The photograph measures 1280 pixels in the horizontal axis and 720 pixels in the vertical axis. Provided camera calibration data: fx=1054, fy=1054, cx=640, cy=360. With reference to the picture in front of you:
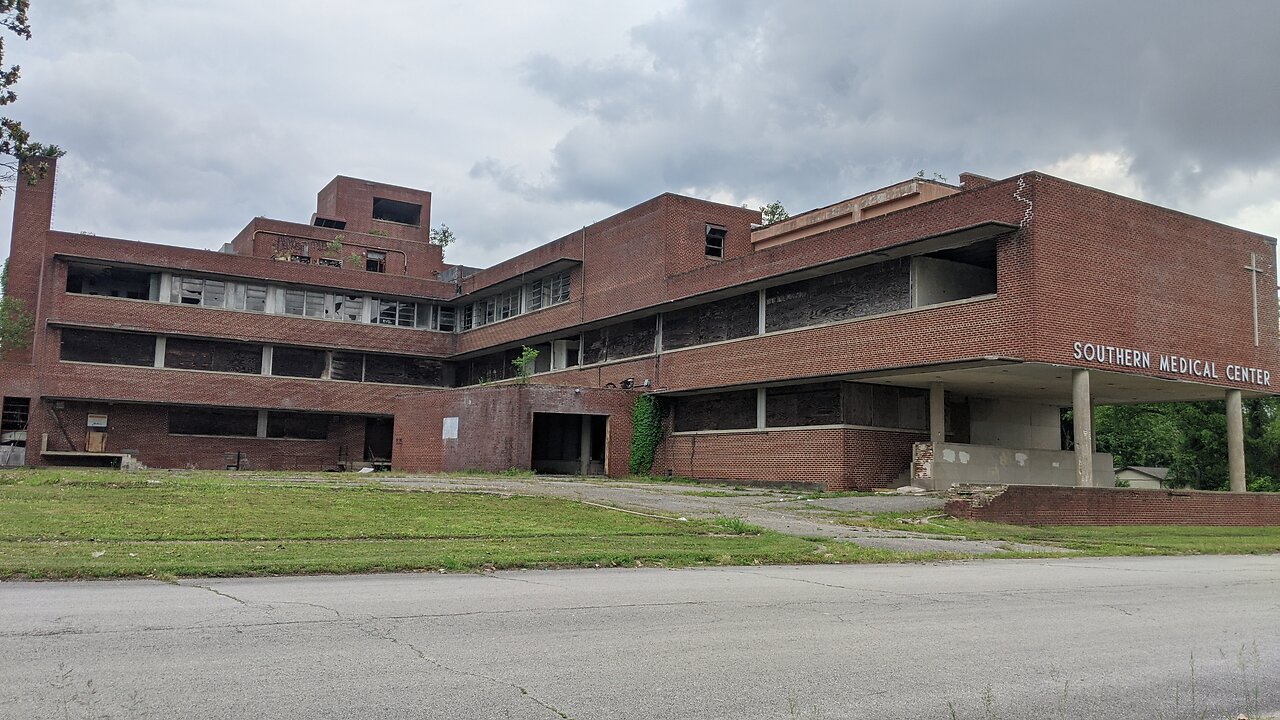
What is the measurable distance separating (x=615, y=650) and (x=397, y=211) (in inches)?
2707

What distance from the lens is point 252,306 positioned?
167 feet

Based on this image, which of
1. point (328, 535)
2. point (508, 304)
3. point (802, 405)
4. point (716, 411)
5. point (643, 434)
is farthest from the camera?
point (508, 304)

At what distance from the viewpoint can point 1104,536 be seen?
21219 millimetres

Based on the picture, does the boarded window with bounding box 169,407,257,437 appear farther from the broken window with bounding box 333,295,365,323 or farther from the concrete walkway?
the concrete walkway

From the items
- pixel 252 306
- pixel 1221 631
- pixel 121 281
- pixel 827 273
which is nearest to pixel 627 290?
pixel 827 273

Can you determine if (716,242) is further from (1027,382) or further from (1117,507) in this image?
(1117,507)

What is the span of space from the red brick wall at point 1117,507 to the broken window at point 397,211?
183 feet

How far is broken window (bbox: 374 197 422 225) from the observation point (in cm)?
7175

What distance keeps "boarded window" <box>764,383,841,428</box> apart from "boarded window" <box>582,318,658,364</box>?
269 inches

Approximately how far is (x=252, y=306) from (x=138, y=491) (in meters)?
32.5

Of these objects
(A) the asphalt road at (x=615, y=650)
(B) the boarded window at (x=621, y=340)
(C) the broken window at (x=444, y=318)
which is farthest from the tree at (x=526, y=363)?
(A) the asphalt road at (x=615, y=650)

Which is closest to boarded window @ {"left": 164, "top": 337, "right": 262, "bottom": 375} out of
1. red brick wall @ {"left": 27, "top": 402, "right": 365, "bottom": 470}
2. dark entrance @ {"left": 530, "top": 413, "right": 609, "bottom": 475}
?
Answer: red brick wall @ {"left": 27, "top": 402, "right": 365, "bottom": 470}

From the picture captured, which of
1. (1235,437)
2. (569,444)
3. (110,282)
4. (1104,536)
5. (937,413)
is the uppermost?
(110,282)

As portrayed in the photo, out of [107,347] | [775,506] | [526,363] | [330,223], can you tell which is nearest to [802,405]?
[775,506]
